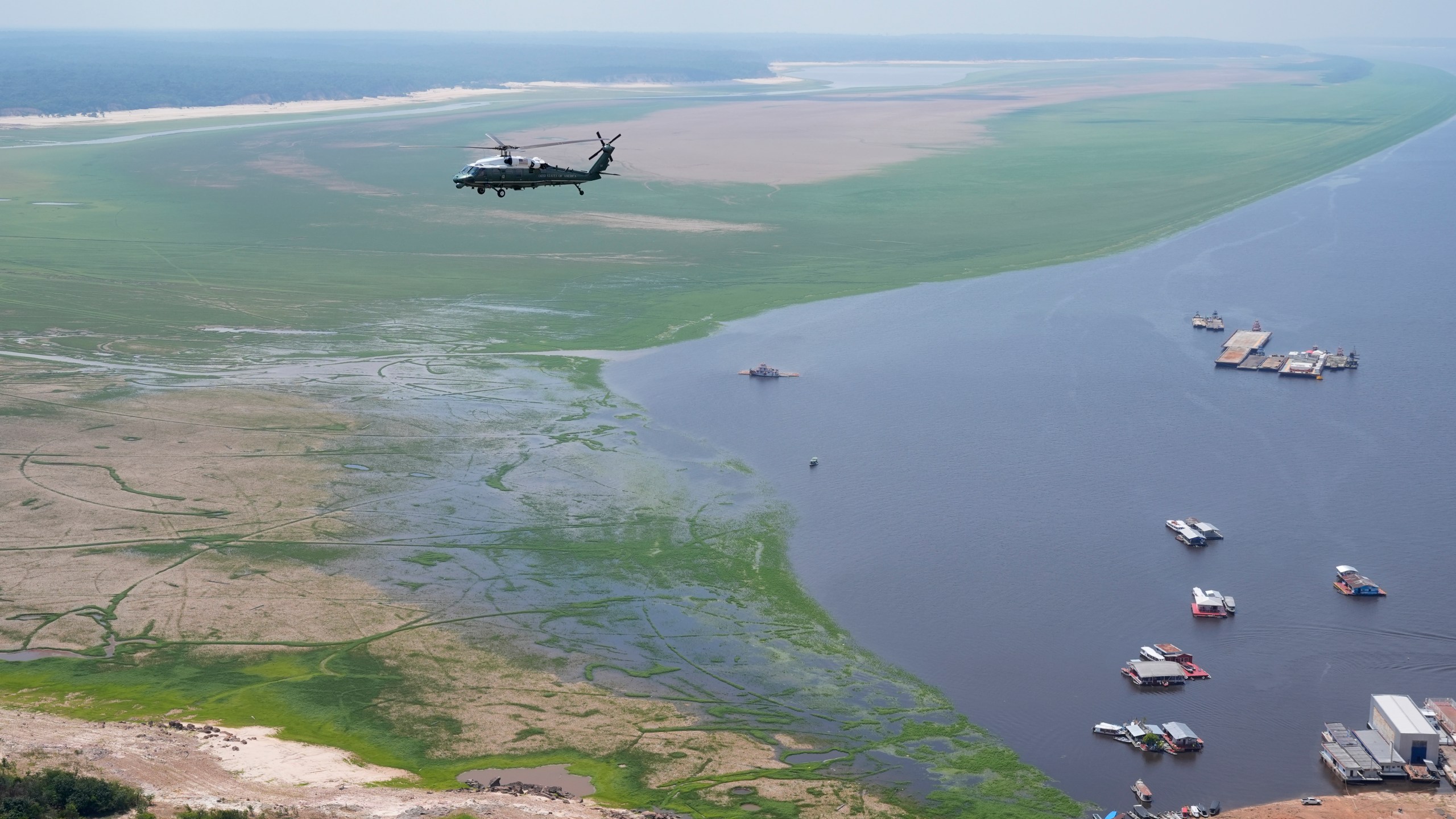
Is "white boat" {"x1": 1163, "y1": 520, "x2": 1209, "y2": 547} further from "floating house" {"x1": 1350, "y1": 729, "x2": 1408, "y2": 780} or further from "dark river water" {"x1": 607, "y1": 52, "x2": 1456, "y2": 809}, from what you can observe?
"floating house" {"x1": 1350, "y1": 729, "x2": 1408, "y2": 780}

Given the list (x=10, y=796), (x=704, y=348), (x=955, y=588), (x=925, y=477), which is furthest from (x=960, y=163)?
(x=10, y=796)

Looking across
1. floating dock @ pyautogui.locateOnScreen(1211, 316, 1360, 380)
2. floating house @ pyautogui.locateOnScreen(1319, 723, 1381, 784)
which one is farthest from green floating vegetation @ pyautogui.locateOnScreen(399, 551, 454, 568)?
floating dock @ pyautogui.locateOnScreen(1211, 316, 1360, 380)

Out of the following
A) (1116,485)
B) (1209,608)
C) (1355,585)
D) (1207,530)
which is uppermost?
→ (1116,485)

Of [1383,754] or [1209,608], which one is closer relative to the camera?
[1383,754]

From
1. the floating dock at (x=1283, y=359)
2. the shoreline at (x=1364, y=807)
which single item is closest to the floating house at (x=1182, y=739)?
the shoreline at (x=1364, y=807)

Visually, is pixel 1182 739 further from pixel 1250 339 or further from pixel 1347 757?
pixel 1250 339

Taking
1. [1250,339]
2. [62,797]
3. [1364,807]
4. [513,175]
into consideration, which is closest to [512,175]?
[513,175]

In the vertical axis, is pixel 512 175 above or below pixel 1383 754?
above
